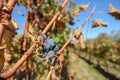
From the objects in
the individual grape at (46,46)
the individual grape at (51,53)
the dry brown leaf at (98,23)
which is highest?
the dry brown leaf at (98,23)

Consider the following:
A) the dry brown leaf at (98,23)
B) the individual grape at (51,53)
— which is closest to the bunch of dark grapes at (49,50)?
the individual grape at (51,53)

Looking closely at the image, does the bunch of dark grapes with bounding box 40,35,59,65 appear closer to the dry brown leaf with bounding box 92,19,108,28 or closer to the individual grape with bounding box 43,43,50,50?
the individual grape with bounding box 43,43,50,50

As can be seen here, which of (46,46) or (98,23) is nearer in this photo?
(46,46)

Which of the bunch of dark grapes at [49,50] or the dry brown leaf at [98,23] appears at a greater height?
the dry brown leaf at [98,23]

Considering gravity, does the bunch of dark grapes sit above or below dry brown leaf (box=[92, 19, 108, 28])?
below

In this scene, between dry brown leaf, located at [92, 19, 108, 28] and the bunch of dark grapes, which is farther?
dry brown leaf, located at [92, 19, 108, 28]

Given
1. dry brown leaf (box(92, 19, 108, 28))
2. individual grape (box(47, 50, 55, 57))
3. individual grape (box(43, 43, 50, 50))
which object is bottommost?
individual grape (box(47, 50, 55, 57))

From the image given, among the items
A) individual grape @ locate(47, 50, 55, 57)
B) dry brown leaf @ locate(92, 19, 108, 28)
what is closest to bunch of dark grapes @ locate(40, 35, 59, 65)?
individual grape @ locate(47, 50, 55, 57)

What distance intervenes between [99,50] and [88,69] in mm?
3496

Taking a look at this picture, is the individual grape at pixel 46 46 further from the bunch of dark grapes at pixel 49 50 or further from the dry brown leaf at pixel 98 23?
the dry brown leaf at pixel 98 23

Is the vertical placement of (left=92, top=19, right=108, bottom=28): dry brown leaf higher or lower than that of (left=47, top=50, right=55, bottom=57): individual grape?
higher

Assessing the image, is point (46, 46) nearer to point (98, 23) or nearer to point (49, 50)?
point (49, 50)

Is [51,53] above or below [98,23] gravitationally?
below

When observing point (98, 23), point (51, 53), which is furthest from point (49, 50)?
point (98, 23)
